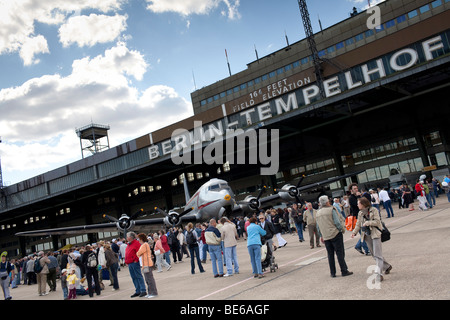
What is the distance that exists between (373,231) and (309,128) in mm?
38091

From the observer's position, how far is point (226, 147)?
46.8m

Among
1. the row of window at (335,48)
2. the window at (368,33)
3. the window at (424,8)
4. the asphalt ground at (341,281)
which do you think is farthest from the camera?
the window at (368,33)

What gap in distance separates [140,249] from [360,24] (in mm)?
55471

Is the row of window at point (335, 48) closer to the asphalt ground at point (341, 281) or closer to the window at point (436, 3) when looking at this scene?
the window at point (436, 3)

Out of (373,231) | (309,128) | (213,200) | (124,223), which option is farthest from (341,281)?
(309,128)

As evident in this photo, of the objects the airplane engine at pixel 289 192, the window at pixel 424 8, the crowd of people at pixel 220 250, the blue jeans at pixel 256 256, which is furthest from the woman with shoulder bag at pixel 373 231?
the window at pixel 424 8

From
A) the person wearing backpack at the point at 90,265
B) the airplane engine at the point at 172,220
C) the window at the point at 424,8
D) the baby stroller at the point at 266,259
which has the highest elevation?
the window at the point at 424,8

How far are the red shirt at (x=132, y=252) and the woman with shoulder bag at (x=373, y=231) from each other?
649 centimetres

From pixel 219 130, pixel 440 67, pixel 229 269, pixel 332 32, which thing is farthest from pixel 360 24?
pixel 229 269

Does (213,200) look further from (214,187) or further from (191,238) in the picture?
(191,238)

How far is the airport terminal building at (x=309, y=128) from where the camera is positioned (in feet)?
126
